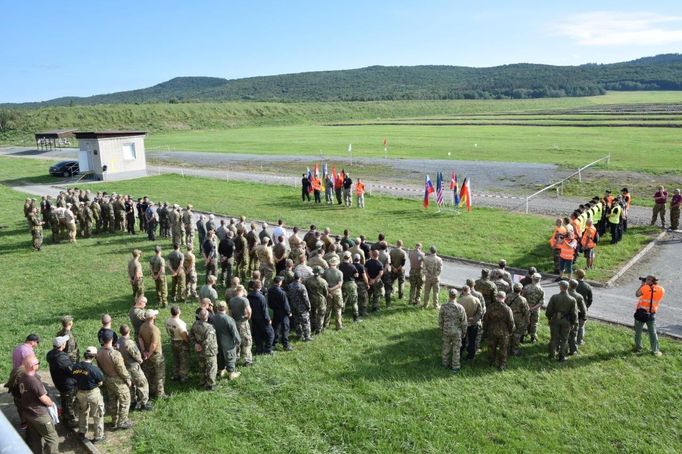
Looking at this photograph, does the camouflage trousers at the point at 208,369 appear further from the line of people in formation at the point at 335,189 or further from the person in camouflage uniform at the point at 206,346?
the line of people in formation at the point at 335,189

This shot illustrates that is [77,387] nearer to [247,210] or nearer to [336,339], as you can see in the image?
[336,339]

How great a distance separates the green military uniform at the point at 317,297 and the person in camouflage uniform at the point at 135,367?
411 centimetres

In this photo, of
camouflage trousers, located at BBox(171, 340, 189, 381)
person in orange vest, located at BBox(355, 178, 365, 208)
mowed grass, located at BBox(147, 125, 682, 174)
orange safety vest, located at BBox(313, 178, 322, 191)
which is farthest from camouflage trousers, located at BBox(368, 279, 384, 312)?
mowed grass, located at BBox(147, 125, 682, 174)

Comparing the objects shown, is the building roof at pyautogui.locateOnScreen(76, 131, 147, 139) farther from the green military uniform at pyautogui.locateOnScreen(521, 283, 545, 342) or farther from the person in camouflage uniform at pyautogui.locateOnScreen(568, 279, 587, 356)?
the person in camouflage uniform at pyautogui.locateOnScreen(568, 279, 587, 356)

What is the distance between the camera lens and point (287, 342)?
11.5m

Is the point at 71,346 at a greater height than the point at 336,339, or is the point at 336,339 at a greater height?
the point at 71,346

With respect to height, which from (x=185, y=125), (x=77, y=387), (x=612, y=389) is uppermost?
(x=185, y=125)

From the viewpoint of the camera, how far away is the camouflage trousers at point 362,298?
13.3 meters

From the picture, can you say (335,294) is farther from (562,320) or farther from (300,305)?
(562,320)

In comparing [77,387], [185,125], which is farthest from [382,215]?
[185,125]

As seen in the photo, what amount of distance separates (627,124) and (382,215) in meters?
60.0

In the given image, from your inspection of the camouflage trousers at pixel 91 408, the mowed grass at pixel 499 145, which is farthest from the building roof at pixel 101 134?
the camouflage trousers at pixel 91 408

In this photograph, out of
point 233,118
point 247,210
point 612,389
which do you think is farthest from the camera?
point 233,118

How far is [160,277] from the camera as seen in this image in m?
14.0
